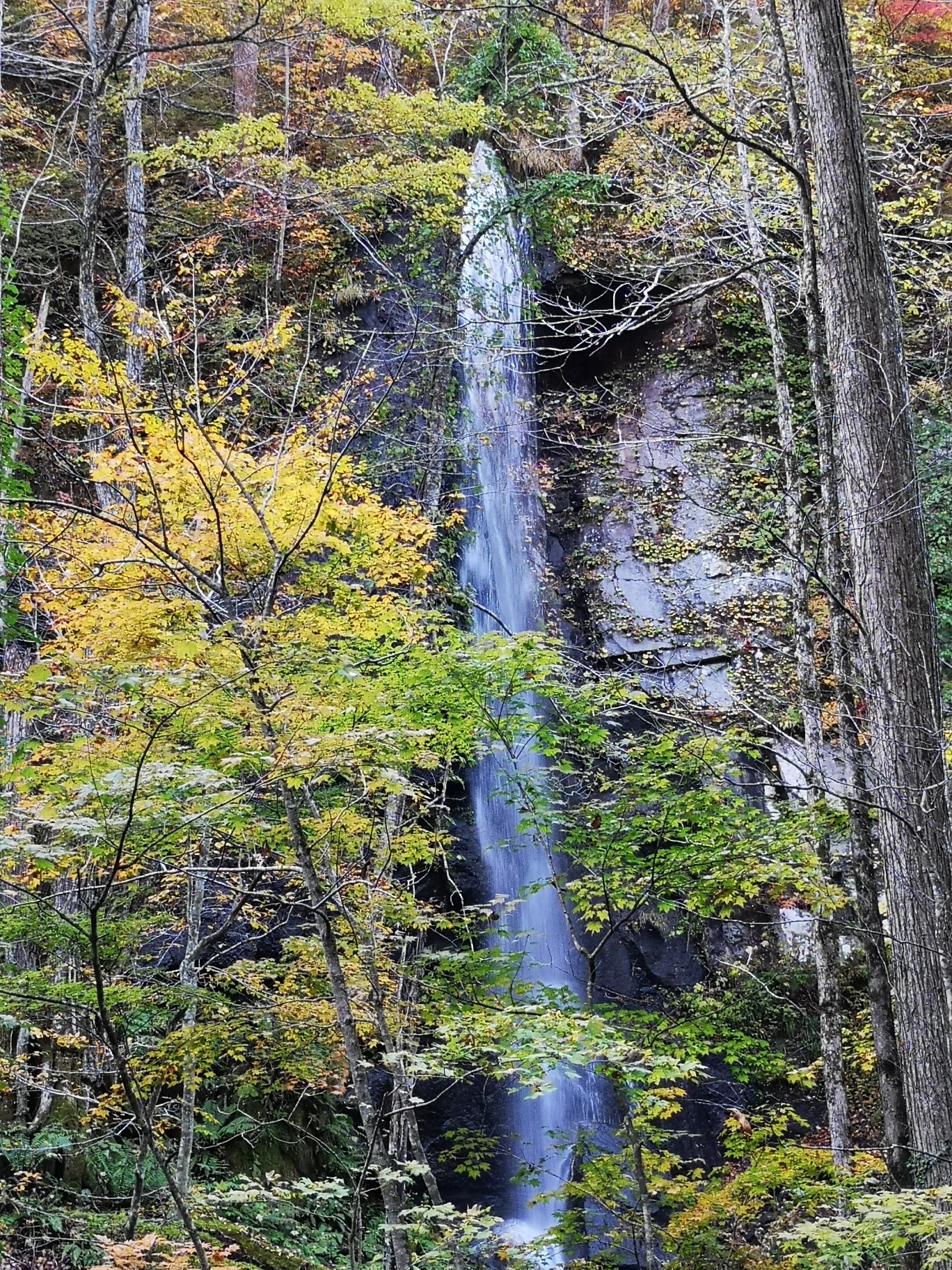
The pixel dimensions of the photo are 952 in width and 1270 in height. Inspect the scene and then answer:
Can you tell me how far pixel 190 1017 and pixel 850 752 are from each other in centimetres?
413

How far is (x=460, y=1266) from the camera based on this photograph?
4.32m

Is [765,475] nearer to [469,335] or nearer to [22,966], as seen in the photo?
[469,335]

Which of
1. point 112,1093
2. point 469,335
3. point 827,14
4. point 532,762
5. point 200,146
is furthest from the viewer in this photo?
point 532,762

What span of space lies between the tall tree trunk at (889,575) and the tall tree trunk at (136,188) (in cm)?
696

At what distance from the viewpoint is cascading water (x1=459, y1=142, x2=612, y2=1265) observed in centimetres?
1144

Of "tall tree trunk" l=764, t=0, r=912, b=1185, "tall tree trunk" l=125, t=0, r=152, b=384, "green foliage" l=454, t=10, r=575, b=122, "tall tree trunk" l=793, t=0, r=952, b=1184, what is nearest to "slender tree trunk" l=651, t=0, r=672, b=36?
"green foliage" l=454, t=10, r=575, b=122

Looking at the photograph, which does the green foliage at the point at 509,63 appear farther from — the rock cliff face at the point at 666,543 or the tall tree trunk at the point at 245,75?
the rock cliff face at the point at 666,543

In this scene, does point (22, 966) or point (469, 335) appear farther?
point (469, 335)

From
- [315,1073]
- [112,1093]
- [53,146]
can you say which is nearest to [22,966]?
[112,1093]

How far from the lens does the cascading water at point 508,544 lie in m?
11.4

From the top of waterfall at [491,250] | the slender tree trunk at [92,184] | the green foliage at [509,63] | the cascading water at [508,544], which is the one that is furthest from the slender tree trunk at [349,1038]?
the green foliage at [509,63]

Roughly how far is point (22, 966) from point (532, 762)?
8.30 metres

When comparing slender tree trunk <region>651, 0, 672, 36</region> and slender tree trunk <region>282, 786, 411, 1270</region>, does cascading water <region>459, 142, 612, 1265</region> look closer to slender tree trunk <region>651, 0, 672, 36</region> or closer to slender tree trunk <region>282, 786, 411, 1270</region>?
slender tree trunk <region>651, 0, 672, 36</region>

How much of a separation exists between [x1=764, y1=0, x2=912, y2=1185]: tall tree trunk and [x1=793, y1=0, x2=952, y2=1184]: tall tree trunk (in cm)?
28
